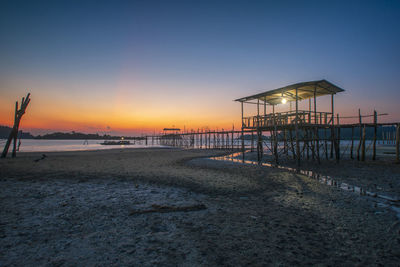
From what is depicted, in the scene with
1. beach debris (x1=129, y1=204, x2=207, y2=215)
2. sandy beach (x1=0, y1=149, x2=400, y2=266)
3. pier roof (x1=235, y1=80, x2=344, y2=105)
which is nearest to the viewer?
sandy beach (x1=0, y1=149, x2=400, y2=266)

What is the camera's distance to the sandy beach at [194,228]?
3.09 meters

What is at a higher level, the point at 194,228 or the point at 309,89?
the point at 309,89

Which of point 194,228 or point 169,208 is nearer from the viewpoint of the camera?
point 194,228

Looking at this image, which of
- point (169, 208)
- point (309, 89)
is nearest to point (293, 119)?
point (309, 89)

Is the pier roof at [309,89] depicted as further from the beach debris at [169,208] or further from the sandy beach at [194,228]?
the beach debris at [169,208]

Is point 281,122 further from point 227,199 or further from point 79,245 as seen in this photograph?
point 79,245

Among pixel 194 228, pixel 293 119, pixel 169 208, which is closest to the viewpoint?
pixel 194 228

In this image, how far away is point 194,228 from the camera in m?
4.17

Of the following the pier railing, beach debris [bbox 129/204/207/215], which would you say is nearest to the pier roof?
the pier railing

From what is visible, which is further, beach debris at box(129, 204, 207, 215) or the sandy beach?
beach debris at box(129, 204, 207, 215)

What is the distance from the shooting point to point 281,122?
641 inches

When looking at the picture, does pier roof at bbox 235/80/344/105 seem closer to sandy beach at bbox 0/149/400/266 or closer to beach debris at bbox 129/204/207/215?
sandy beach at bbox 0/149/400/266

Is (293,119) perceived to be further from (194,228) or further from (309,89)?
(194,228)

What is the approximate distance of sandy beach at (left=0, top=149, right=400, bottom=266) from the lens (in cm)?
309
